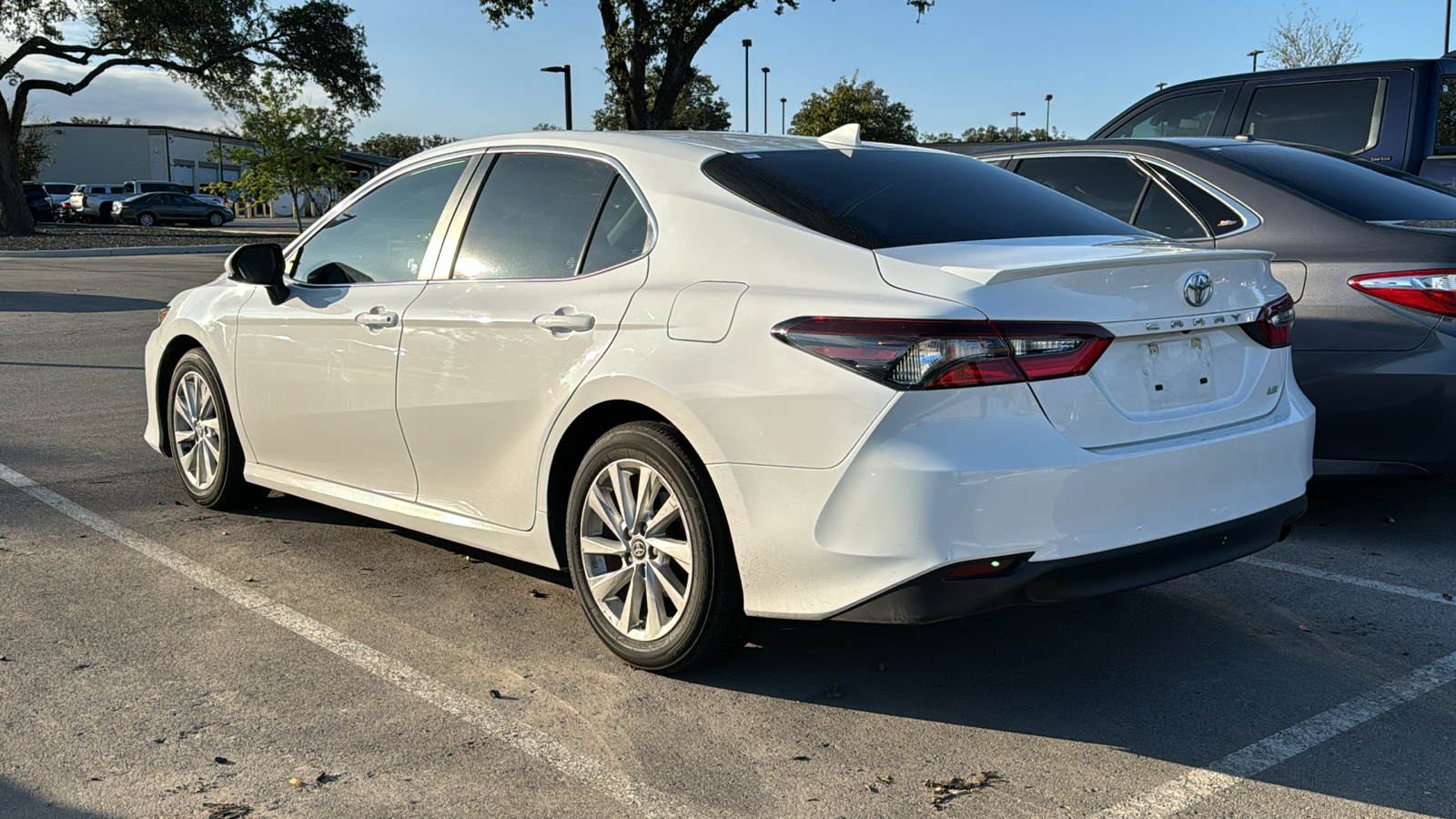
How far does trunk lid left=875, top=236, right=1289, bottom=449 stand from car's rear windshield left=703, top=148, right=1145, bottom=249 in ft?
0.46

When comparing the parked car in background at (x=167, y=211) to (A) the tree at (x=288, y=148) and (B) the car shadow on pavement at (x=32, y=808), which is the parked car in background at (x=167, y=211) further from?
(B) the car shadow on pavement at (x=32, y=808)

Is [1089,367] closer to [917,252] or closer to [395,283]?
[917,252]

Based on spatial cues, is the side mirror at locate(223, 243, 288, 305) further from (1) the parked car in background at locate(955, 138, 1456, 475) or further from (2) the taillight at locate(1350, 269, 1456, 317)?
(2) the taillight at locate(1350, 269, 1456, 317)

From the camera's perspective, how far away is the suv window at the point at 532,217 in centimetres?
400

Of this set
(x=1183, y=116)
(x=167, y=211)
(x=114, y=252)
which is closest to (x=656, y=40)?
(x=114, y=252)

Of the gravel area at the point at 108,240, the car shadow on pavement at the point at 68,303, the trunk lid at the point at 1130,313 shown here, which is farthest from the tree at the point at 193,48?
the trunk lid at the point at 1130,313

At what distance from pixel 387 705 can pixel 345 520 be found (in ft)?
7.15

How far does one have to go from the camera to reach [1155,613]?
4262mm

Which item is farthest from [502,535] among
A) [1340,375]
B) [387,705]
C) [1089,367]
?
[1340,375]

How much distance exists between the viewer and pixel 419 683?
11.9ft

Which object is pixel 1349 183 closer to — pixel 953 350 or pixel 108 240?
pixel 953 350

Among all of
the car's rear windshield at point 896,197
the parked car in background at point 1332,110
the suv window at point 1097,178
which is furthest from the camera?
the parked car in background at point 1332,110

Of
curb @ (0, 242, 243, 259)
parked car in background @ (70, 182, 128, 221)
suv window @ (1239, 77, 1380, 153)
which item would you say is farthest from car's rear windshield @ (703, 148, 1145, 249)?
Answer: parked car in background @ (70, 182, 128, 221)

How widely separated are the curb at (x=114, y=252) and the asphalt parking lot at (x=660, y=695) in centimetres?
2114
